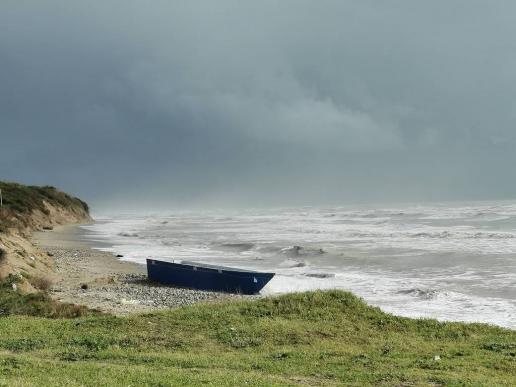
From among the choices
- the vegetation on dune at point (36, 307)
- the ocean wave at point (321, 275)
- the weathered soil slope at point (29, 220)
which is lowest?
the ocean wave at point (321, 275)

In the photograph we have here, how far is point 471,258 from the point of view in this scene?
40.0 m

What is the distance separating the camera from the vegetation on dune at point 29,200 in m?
73.2

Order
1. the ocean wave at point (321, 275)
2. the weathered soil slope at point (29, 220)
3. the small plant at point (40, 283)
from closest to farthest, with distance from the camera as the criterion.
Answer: the small plant at point (40, 283)
the weathered soil slope at point (29, 220)
the ocean wave at point (321, 275)

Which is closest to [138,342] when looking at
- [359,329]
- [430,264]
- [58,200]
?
[359,329]

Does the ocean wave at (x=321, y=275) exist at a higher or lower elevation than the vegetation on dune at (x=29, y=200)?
lower

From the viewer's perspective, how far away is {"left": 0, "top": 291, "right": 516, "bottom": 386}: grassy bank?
431 inches

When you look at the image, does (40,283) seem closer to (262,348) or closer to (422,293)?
(262,348)

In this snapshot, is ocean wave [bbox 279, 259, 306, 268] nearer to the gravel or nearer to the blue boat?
the gravel

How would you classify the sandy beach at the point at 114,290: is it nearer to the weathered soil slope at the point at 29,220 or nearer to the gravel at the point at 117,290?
the gravel at the point at 117,290

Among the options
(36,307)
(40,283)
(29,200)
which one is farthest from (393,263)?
(29,200)

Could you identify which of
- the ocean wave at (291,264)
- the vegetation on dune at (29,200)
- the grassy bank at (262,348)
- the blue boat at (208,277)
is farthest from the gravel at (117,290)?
the vegetation on dune at (29,200)

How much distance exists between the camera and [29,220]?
251 feet

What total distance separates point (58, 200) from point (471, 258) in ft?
273

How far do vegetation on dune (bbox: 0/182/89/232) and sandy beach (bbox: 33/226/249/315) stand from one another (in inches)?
1140
